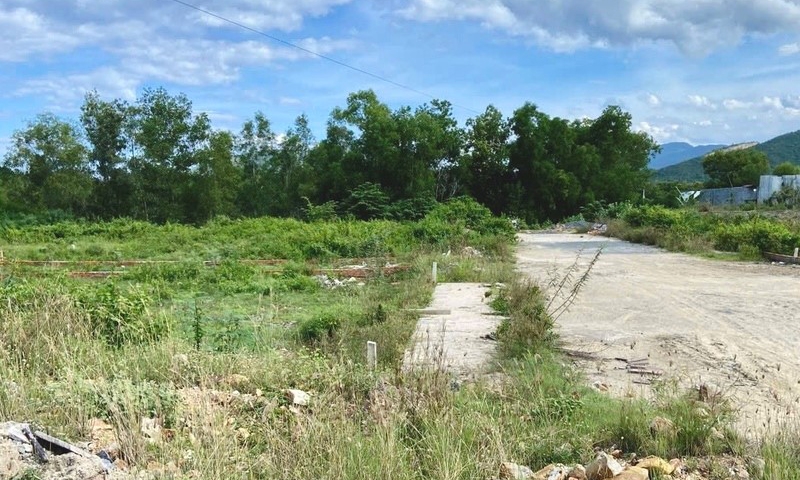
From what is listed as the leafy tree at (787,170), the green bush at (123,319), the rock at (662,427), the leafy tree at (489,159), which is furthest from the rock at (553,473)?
the leafy tree at (787,170)

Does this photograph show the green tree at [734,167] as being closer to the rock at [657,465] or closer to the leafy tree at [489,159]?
the leafy tree at [489,159]

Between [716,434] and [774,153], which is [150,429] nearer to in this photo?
[716,434]

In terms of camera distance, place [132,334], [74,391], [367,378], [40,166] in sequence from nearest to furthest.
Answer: [74,391] < [367,378] < [132,334] < [40,166]

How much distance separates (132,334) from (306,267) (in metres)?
9.51

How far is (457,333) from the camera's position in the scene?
28.1ft

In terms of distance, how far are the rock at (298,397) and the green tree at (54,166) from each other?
33847mm

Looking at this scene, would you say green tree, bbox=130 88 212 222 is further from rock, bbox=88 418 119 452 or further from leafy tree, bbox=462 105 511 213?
rock, bbox=88 418 119 452

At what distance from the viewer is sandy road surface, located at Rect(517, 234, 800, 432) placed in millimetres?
6289

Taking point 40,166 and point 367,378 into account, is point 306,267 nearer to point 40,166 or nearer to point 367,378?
point 367,378

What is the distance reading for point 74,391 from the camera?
4180 millimetres

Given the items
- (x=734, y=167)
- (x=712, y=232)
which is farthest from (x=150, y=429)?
(x=734, y=167)

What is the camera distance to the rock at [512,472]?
3.47m

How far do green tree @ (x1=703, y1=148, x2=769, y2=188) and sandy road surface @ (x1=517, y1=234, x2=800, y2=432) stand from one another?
42461 millimetres

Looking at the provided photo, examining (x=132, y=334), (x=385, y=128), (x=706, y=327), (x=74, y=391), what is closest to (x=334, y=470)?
(x=74, y=391)
